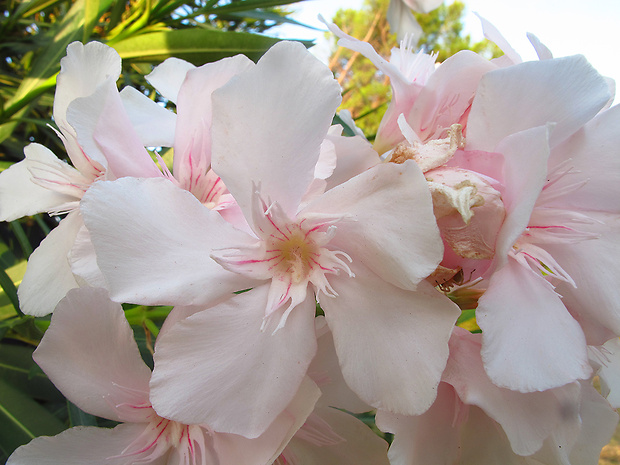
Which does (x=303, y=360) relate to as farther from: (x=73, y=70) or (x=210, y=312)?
(x=73, y=70)

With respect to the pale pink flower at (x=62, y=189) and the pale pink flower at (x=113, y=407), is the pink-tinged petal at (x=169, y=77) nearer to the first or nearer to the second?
the pale pink flower at (x=62, y=189)

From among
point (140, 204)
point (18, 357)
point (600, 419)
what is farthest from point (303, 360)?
point (18, 357)

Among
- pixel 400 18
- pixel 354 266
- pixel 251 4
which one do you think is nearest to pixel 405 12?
pixel 400 18

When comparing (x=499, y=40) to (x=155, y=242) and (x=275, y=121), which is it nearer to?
(x=275, y=121)

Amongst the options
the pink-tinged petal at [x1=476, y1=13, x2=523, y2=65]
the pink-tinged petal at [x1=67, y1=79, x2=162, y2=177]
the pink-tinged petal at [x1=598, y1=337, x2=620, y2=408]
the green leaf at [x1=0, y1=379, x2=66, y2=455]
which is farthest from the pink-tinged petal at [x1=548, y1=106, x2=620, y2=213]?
the green leaf at [x1=0, y1=379, x2=66, y2=455]

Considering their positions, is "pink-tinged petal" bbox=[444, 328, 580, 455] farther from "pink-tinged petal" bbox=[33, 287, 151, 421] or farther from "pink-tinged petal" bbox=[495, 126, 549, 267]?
"pink-tinged petal" bbox=[33, 287, 151, 421]
